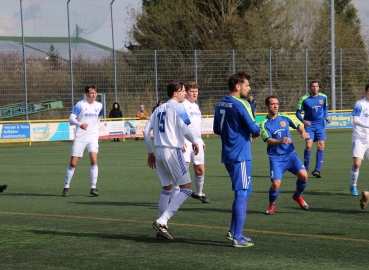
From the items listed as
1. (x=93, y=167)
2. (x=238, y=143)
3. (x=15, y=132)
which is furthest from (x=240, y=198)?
(x=15, y=132)

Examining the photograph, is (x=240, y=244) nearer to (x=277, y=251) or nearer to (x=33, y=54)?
(x=277, y=251)

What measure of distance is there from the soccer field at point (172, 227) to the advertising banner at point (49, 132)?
14.7 metres

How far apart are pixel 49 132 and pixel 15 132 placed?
1529 mm

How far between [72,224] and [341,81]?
32202mm

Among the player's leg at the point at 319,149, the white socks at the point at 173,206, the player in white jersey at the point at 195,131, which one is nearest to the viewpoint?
the white socks at the point at 173,206

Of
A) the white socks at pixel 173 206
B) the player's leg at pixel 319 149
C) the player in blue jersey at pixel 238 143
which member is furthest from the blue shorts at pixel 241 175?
the player's leg at pixel 319 149

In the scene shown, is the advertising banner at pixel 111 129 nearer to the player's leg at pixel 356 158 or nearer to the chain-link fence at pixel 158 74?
the chain-link fence at pixel 158 74

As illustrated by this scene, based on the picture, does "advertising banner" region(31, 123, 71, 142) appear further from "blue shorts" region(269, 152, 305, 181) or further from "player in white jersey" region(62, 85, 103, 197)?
"blue shorts" region(269, 152, 305, 181)

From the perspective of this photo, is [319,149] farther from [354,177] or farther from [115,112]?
[115,112]

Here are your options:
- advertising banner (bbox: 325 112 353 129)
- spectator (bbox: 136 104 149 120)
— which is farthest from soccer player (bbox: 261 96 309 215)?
advertising banner (bbox: 325 112 353 129)

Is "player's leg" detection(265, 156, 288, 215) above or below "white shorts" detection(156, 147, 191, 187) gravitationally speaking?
below

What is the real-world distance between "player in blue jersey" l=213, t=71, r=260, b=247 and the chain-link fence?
25855 mm

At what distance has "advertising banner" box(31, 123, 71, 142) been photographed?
105 ft

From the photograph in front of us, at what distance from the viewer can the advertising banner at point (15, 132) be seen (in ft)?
103
